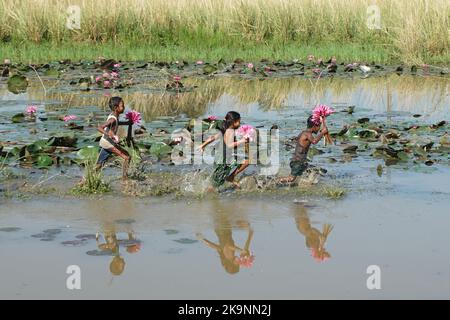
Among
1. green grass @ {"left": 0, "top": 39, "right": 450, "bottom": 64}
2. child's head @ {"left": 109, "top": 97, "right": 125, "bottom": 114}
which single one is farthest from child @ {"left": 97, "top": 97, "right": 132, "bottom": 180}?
green grass @ {"left": 0, "top": 39, "right": 450, "bottom": 64}

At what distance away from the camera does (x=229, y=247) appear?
5.90m

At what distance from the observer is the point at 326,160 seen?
9.02 metres

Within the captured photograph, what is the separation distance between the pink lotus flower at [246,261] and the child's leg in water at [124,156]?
8.29ft

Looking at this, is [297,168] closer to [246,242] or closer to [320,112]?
[320,112]

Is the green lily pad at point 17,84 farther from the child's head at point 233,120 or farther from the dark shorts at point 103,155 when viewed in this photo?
the child's head at point 233,120

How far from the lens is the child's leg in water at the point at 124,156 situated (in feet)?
25.7

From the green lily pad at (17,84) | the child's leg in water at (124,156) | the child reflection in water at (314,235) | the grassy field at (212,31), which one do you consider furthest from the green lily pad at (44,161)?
the grassy field at (212,31)

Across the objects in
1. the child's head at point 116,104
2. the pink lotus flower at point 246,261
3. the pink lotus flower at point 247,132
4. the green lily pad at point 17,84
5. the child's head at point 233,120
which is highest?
the green lily pad at point 17,84

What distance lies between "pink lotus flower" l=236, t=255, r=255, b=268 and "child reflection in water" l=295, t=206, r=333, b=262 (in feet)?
1.39

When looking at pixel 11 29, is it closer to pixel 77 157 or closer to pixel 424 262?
pixel 77 157

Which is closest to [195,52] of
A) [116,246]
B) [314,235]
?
[314,235]

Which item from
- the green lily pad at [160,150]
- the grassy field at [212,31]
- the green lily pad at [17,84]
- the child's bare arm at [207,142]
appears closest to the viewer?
the child's bare arm at [207,142]

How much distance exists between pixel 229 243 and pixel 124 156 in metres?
2.22
